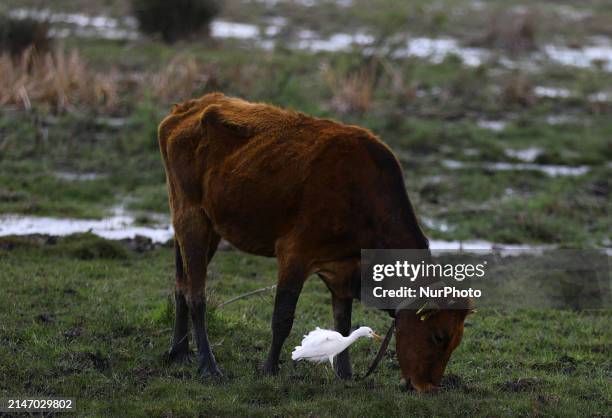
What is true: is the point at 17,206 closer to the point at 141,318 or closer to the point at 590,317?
the point at 141,318

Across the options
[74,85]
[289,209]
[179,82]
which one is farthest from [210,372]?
[74,85]

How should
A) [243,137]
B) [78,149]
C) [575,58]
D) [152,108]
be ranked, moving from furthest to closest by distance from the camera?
[575,58], [152,108], [78,149], [243,137]

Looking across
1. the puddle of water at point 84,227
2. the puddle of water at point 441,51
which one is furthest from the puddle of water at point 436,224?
the puddle of water at point 441,51

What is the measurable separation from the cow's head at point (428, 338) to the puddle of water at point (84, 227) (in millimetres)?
4880

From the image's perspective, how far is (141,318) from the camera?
8.14 meters

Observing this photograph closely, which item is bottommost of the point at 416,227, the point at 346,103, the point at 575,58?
the point at 575,58

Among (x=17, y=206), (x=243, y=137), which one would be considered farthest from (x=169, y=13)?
(x=243, y=137)

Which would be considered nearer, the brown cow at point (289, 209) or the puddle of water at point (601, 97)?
the brown cow at point (289, 209)

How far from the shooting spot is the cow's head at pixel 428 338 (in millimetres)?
6406

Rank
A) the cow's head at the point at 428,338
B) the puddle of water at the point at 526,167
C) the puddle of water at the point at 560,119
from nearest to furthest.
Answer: the cow's head at the point at 428,338, the puddle of water at the point at 526,167, the puddle of water at the point at 560,119

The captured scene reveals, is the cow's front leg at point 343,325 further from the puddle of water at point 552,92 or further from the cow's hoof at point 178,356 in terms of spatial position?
the puddle of water at point 552,92

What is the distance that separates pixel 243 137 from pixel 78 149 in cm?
728

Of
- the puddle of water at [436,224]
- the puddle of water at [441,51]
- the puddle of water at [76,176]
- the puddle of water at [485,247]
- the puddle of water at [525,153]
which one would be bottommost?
the puddle of water at [441,51]

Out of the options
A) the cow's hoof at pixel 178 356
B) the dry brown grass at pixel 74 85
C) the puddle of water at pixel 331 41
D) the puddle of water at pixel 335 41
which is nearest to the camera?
the cow's hoof at pixel 178 356
